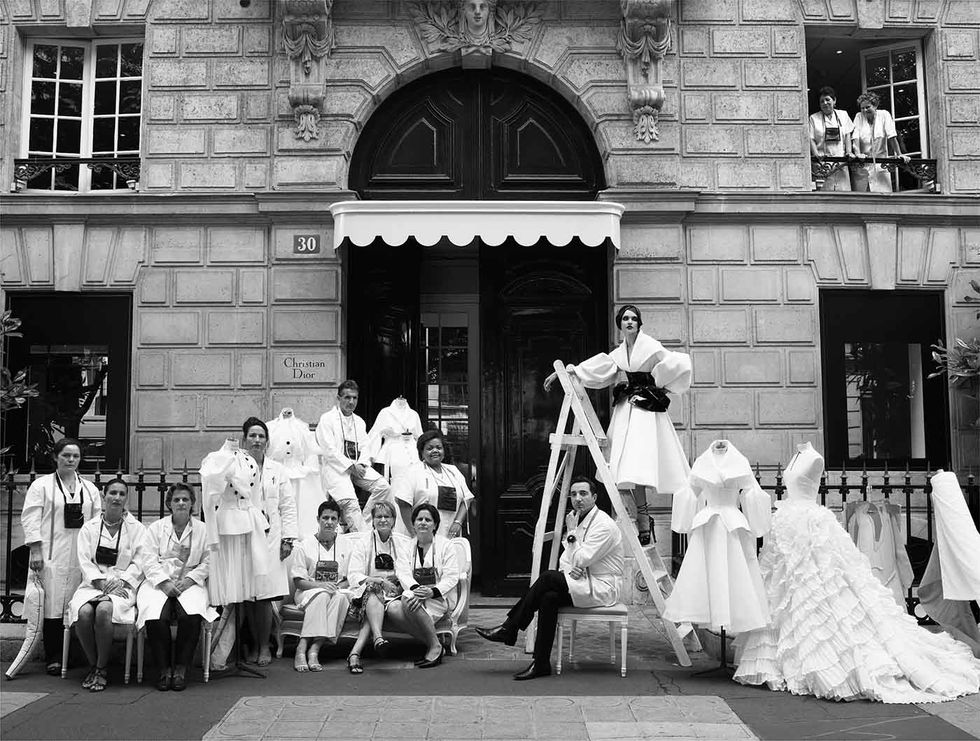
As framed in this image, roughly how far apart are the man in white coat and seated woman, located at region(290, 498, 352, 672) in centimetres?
55

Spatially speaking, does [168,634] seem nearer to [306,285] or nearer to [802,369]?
[306,285]

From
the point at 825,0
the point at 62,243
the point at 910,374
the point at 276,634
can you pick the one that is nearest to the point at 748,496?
the point at 276,634

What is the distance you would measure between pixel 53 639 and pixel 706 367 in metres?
7.49

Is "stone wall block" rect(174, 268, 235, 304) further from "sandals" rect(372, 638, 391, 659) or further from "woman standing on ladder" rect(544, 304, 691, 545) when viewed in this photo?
"sandals" rect(372, 638, 391, 659)

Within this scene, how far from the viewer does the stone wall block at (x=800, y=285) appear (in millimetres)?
12055

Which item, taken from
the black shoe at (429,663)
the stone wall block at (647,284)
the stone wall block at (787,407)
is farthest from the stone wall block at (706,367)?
the black shoe at (429,663)

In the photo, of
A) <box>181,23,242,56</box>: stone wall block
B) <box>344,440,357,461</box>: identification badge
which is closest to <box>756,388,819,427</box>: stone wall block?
<box>344,440,357,461</box>: identification badge

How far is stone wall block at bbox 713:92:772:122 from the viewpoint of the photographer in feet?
40.2

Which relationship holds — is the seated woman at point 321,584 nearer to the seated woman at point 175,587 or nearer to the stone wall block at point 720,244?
the seated woman at point 175,587

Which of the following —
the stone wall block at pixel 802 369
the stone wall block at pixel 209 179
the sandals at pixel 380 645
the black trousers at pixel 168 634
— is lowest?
the sandals at pixel 380 645

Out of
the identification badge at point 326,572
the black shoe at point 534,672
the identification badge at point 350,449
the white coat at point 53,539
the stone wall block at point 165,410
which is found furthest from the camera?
the stone wall block at point 165,410

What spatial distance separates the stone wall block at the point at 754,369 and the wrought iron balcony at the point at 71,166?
24.6ft

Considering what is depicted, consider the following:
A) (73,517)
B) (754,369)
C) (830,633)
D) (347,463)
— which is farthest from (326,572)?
(754,369)

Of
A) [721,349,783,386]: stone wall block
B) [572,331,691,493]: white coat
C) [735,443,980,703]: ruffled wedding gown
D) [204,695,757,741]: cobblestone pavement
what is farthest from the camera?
[721,349,783,386]: stone wall block
